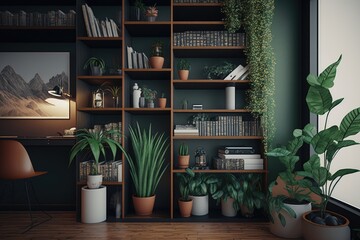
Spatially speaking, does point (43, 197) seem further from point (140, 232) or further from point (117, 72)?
point (117, 72)

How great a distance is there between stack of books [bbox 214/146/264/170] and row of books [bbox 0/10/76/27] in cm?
243

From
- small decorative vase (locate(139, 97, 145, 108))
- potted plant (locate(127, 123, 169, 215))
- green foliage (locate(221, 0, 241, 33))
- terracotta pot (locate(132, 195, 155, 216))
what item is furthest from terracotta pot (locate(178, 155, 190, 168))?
green foliage (locate(221, 0, 241, 33))

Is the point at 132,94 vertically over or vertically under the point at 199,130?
over

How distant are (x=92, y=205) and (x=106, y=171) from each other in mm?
390

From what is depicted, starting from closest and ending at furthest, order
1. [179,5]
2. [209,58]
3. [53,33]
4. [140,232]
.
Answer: [140,232] → [179,5] → [53,33] → [209,58]

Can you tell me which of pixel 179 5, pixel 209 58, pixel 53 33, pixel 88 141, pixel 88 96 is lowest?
pixel 88 141

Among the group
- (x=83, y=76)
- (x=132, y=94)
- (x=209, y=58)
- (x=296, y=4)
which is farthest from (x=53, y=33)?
(x=296, y=4)

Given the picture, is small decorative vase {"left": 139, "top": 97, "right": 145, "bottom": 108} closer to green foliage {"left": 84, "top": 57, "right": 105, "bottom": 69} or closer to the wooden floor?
green foliage {"left": 84, "top": 57, "right": 105, "bottom": 69}

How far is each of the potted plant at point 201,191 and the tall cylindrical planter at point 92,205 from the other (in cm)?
101

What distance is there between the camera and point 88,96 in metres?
3.25

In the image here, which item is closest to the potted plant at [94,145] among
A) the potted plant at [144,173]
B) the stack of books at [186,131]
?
the potted plant at [144,173]

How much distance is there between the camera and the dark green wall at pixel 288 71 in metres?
3.18

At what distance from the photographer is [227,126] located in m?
3.01

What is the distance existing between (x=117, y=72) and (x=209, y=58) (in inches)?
47.4
